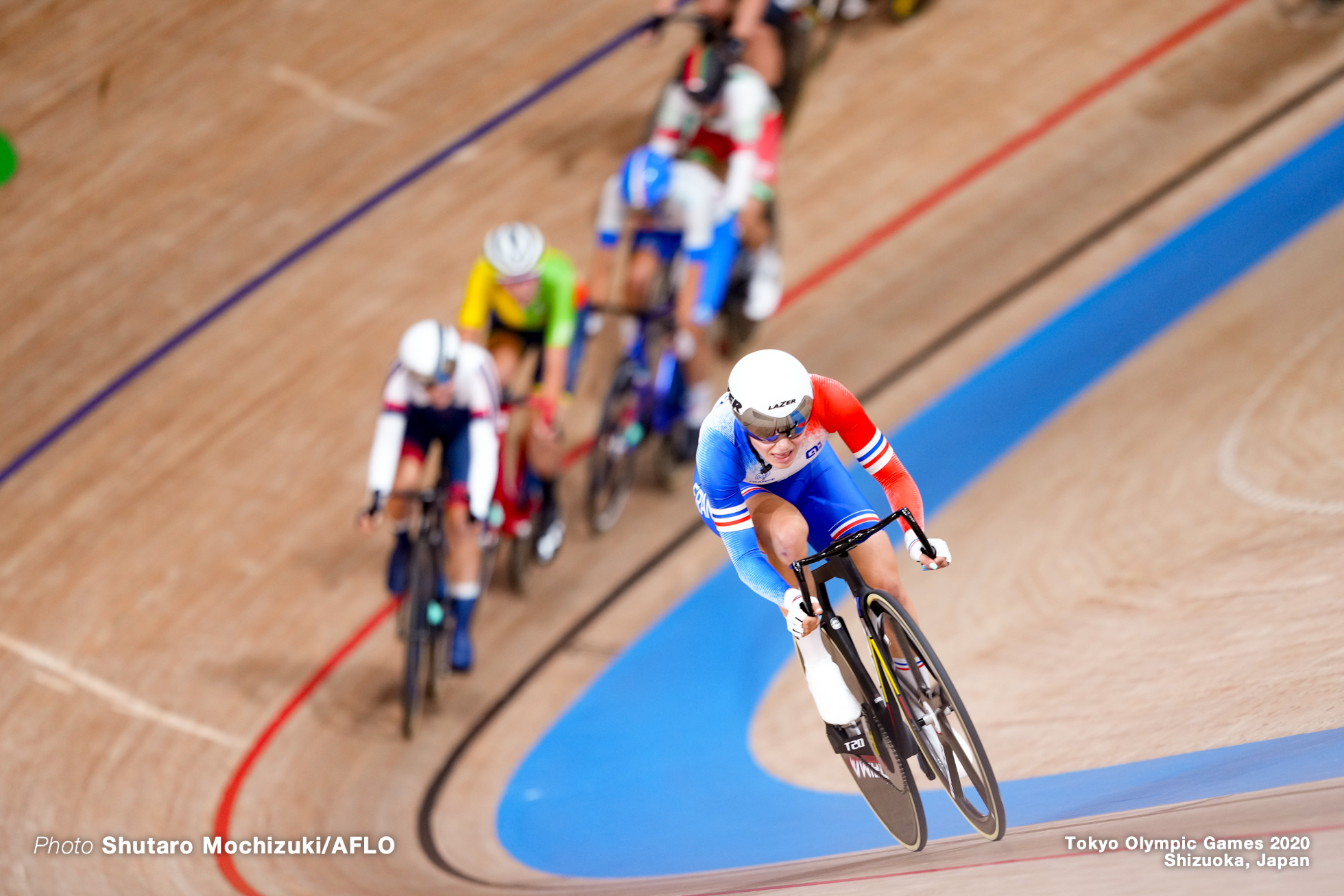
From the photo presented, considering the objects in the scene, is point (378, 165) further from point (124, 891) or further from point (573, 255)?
point (124, 891)

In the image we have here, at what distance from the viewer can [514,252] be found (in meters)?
4.24

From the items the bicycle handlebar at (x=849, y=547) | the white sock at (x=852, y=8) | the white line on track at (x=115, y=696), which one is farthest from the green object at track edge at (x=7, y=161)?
the bicycle handlebar at (x=849, y=547)

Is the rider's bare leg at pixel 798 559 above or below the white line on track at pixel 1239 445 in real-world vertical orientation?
above

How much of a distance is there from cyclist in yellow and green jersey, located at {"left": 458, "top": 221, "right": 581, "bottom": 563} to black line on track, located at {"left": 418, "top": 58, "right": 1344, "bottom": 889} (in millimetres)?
700

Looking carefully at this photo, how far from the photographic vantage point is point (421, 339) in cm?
382

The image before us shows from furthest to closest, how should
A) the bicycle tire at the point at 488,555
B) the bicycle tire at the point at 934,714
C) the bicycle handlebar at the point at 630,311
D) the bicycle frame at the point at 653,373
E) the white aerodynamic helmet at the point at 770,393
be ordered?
the bicycle frame at the point at 653,373, the bicycle handlebar at the point at 630,311, the bicycle tire at the point at 488,555, the bicycle tire at the point at 934,714, the white aerodynamic helmet at the point at 770,393

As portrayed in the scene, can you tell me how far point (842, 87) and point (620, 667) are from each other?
14.0ft

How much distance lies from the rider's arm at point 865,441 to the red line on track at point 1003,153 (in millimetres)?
3615

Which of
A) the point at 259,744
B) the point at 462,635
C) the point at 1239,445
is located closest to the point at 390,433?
the point at 462,635

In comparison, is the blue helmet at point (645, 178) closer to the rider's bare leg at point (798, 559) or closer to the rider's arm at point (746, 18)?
the rider's arm at point (746, 18)

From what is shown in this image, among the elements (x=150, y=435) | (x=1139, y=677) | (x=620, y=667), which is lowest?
(x=620, y=667)

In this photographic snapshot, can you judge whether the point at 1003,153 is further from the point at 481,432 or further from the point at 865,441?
the point at 865,441

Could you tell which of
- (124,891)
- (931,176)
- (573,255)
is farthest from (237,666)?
(931,176)

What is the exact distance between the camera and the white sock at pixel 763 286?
577cm
